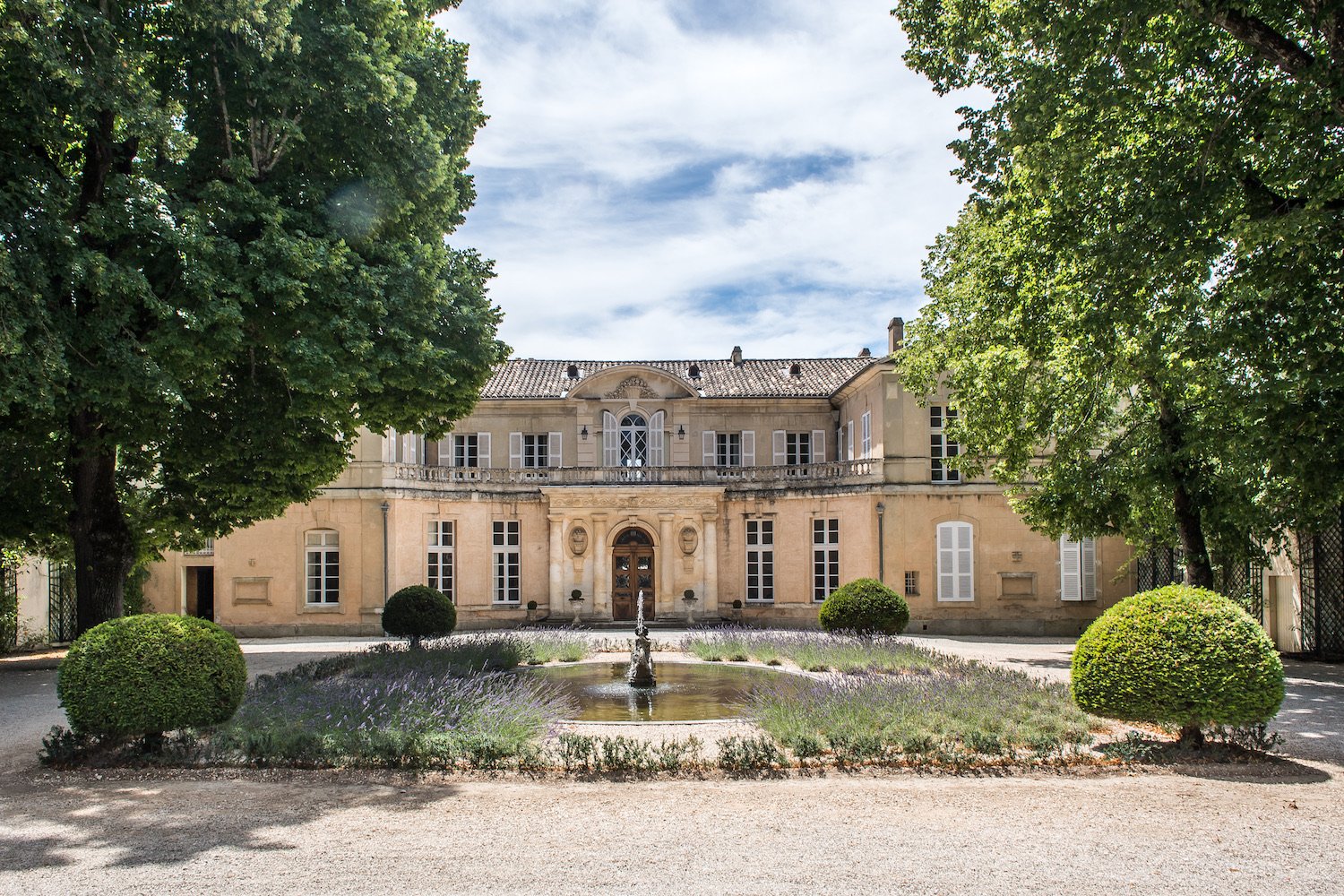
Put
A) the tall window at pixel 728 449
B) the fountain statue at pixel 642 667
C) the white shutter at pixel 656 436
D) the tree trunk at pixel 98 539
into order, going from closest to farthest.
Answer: the tree trunk at pixel 98 539 < the fountain statue at pixel 642 667 < the white shutter at pixel 656 436 < the tall window at pixel 728 449

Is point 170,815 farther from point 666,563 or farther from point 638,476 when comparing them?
point 638,476

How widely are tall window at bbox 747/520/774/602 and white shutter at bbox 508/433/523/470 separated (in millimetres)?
7819

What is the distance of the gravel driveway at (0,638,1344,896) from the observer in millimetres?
6207

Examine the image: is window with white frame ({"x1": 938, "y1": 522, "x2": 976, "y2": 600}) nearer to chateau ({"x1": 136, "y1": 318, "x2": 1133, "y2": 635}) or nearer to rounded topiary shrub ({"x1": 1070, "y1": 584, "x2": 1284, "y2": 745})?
chateau ({"x1": 136, "y1": 318, "x2": 1133, "y2": 635})

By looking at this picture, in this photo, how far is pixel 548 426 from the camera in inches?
1258

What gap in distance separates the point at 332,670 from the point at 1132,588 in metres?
20.8

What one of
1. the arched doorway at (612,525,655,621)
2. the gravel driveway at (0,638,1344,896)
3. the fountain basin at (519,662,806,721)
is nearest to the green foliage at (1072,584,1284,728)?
the gravel driveway at (0,638,1344,896)

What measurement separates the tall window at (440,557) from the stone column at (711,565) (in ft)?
24.5

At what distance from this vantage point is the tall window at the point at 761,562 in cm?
2953

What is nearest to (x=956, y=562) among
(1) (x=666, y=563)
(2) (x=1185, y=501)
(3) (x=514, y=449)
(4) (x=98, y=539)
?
(1) (x=666, y=563)

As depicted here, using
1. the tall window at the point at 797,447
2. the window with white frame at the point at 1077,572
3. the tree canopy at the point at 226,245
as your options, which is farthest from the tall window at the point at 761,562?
the tree canopy at the point at 226,245

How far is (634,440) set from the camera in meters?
31.9

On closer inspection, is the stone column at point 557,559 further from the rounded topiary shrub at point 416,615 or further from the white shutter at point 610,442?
the rounded topiary shrub at point 416,615

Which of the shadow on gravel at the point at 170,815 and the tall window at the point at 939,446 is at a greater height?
the tall window at the point at 939,446
